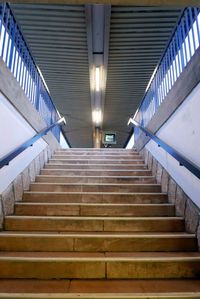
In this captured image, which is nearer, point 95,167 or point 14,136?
point 14,136

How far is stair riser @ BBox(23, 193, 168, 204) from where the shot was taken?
3.02 metres

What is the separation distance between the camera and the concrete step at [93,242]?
7.05 ft

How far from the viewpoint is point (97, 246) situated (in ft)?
7.12

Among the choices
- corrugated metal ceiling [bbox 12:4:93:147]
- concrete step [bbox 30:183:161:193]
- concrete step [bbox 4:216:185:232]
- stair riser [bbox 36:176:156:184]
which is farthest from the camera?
corrugated metal ceiling [bbox 12:4:93:147]

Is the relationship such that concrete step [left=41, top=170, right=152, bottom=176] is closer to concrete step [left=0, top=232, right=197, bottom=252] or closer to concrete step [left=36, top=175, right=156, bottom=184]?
concrete step [left=36, top=175, right=156, bottom=184]

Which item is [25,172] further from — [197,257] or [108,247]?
[197,257]

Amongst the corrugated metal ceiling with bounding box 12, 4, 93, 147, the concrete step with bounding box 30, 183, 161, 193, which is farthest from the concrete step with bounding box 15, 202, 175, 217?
the corrugated metal ceiling with bounding box 12, 4, 93, 147

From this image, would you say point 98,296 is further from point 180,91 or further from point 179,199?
point 180,91

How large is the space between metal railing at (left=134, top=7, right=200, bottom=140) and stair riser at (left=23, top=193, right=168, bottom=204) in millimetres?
1595

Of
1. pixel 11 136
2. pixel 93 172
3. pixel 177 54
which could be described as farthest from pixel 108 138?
pixel 11 136

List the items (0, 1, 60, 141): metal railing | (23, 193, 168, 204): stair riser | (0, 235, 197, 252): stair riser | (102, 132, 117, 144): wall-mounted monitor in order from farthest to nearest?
1. (102, 132, 117, 144): wall-mounted monitor
2. (23, 193, 168, 204): stair riser
3. (0, 1, 60, 141): metal railing
4. (0, 235, 197, 252): stair riser

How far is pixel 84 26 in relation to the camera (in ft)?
14.3

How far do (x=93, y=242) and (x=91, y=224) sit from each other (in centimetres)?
32

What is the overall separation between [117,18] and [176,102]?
7.51 ft
